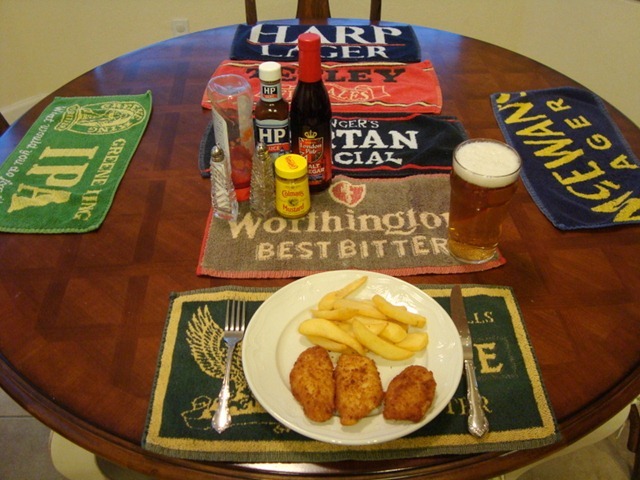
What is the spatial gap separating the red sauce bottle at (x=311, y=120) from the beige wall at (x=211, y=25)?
1.91m

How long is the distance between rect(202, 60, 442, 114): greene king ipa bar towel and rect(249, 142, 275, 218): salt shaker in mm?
388

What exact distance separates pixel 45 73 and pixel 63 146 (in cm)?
187

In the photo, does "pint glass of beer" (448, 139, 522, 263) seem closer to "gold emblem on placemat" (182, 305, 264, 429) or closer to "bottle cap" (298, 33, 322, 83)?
"bottle cap" (298, 33, 322, 83)

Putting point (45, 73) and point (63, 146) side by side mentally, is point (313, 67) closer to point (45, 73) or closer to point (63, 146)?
point (63, 146)

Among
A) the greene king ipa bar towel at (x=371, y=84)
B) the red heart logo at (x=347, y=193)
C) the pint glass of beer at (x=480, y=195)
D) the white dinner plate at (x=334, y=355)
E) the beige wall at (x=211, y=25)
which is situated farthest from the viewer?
the beige wall at (x=211, y=25)

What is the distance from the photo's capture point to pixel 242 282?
3.05 feet

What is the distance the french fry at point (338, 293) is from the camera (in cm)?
82

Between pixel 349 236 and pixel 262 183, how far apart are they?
0.19m

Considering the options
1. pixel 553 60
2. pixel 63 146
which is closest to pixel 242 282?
pixel 63 146

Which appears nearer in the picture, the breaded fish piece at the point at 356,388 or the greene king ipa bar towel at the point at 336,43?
the breaded fish piece at the point at 356,388

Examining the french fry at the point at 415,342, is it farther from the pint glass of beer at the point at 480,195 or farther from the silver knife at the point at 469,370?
the pint glass of beer at the point at 480,195

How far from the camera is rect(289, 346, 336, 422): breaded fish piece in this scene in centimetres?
68

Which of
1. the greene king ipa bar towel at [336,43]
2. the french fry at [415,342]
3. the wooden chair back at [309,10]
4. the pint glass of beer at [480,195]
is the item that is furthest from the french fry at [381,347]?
the wooden chair back at [309,10]

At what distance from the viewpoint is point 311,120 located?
40.8 inches
